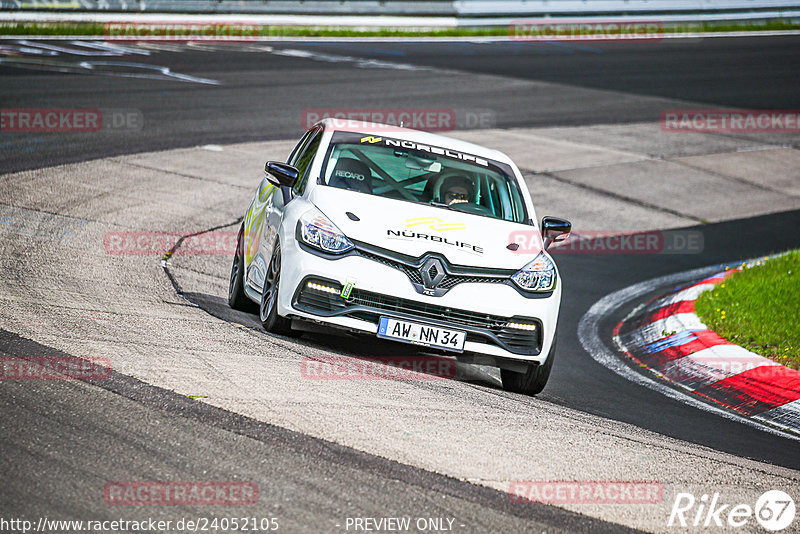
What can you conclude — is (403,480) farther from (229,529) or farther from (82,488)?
(82,488)

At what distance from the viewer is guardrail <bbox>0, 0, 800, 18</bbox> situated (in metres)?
26.8

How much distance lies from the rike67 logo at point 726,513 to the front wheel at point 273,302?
3.15m

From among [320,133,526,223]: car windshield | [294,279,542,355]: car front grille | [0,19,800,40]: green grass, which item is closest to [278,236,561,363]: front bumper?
[294,279,542,355]: car front grille

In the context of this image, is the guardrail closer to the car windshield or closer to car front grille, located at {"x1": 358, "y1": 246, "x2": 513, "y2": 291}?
the car windshield

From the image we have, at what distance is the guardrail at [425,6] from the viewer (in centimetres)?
2680

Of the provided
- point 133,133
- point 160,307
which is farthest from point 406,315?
point 133,133

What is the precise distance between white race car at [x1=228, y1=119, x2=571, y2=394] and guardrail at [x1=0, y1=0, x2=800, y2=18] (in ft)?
65.3

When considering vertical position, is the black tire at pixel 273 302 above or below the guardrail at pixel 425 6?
below

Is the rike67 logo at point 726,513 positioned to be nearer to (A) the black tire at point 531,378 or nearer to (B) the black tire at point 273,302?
(A) the black tire at point 531,378

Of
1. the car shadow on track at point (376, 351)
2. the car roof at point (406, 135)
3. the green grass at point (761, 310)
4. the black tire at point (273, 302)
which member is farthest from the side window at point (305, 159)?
the green grass at point (761, 310)

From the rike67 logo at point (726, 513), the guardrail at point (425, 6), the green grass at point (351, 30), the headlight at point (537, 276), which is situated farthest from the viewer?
the guardrail at point (425, 6)

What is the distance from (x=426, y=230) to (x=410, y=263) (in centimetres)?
40

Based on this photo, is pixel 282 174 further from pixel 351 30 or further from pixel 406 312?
pixel 351 30

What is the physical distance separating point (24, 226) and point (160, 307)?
2.85 meters
